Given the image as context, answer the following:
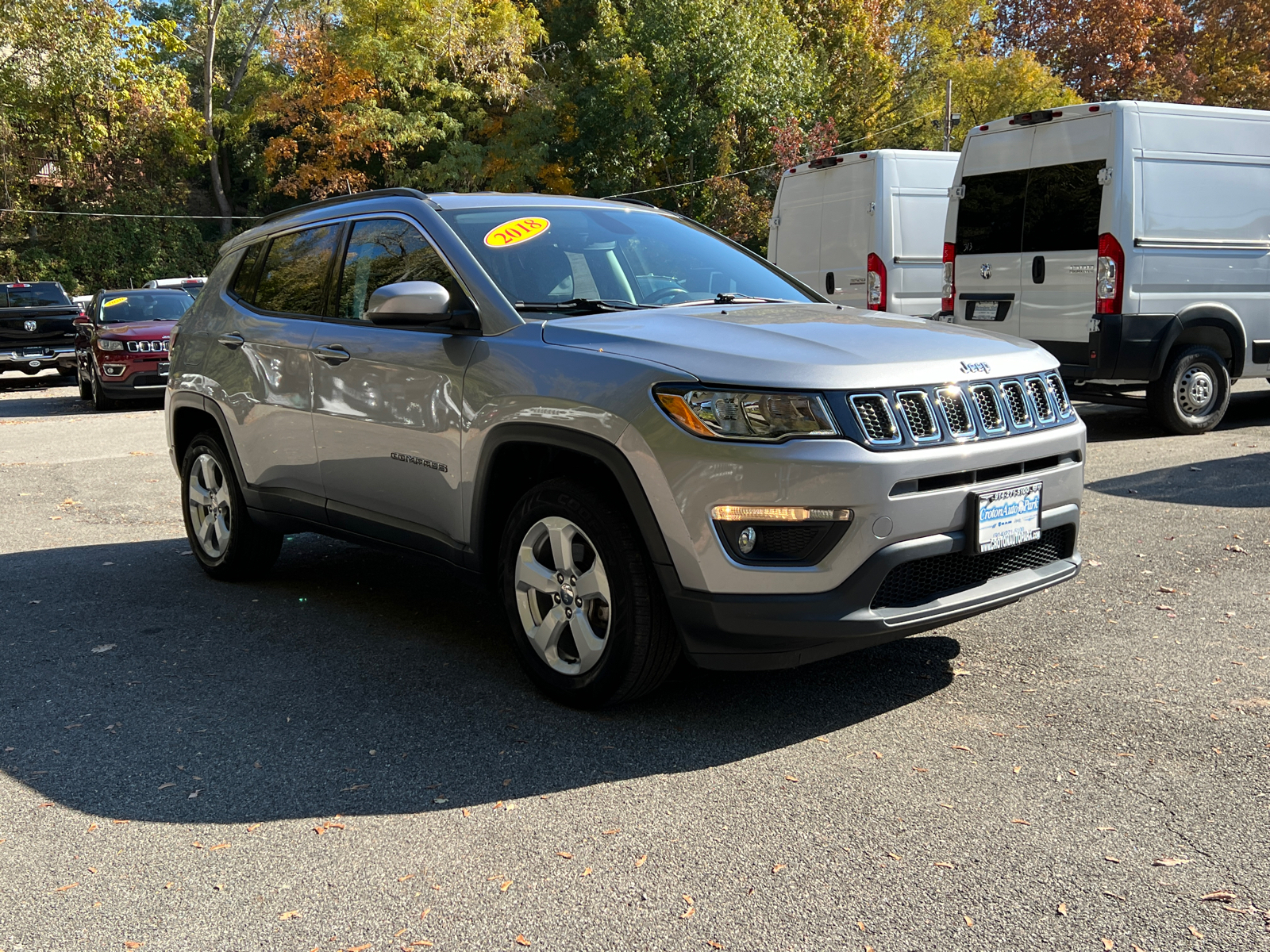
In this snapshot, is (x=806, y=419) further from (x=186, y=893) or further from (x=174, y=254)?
(x=174, y=254)

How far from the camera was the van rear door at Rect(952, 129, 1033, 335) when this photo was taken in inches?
404

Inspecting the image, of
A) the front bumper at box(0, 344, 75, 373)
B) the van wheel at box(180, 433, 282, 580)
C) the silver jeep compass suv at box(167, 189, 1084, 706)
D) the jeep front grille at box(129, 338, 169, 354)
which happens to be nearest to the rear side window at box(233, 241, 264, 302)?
the silver jeep compass suv at box(167, 189, 1084, 706)

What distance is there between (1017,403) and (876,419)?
A: 27.7 inches

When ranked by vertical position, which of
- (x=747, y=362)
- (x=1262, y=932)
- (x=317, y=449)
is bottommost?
(x=1262, y=932)

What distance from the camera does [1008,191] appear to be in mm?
10328

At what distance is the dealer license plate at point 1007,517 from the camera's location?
12.4 ft

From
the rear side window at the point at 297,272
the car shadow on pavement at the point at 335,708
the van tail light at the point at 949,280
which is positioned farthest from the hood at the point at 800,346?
the van tail light at the point at 949,280

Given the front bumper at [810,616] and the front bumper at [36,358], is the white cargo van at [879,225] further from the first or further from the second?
the front bumper at [36,358]

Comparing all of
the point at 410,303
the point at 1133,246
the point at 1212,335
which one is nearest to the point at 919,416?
the point at 410,303

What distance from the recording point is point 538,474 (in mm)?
4398

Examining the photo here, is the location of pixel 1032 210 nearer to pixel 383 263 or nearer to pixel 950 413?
pixel 383 263

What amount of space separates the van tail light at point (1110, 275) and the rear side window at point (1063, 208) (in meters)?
0.12

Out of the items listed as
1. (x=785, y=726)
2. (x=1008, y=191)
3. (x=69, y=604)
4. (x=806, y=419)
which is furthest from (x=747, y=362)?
(x=1008, y=191)

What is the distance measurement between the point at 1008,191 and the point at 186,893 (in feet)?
30.1
